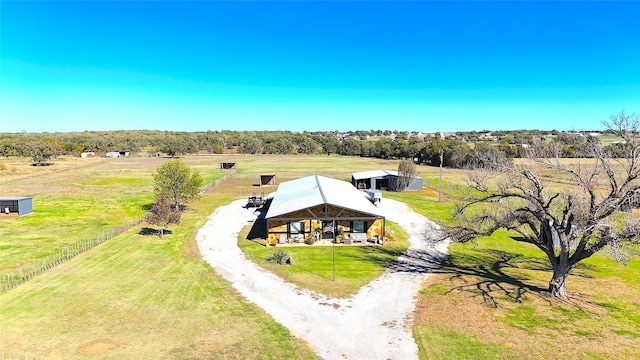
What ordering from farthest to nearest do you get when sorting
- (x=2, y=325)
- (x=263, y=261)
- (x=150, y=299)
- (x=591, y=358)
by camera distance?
(x=263, y=261) → (x=150, y=299) → (x=2, y=325) → (x=591, y=358)

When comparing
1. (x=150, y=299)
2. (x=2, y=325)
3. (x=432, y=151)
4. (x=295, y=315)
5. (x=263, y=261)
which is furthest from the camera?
(x=432, y=151)

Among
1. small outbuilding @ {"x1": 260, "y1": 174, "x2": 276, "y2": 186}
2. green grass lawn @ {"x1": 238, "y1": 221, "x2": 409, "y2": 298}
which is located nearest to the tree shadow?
green grass lawn @ {"x1": 238, "y1": 221, "x2": 409, "y2": 298}

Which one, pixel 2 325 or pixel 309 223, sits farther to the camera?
pixel 309 223

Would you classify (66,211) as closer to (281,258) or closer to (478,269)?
(281,258)

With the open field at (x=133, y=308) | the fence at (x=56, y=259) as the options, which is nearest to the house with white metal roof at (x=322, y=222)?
the open field at (x=133, y=308)

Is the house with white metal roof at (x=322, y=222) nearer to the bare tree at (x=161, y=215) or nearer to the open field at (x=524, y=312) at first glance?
the open field at (x=524, y=312)

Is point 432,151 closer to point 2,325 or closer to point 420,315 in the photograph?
point 420,315

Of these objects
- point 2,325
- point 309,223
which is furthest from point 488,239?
point 2,325

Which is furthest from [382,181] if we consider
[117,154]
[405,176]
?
[117,154]
